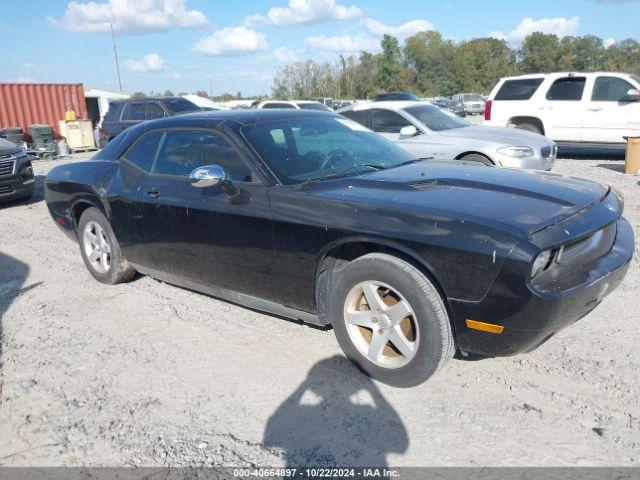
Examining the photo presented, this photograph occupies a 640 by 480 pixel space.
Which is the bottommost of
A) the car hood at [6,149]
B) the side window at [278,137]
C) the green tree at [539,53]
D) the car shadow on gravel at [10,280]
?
the car shadow on gravel at [10,280]

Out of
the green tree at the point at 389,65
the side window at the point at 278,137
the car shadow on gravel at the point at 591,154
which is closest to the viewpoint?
the side window at the point at 278,137

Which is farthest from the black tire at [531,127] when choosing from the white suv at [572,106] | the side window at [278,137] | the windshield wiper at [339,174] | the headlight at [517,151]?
the side window at [278,137]

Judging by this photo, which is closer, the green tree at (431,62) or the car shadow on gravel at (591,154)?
the car shadow on gravel at (591,154)

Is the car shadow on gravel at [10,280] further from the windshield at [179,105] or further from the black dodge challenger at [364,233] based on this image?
the windshield at [179,105]

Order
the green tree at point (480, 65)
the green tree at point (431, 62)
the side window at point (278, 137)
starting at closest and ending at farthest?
the side window at point (278, 137) → the green tree at point (431, 62) → the green tree at point (480, 65)

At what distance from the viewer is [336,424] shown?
2.86 m

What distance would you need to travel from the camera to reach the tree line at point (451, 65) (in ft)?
198

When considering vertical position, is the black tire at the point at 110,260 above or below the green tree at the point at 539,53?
below

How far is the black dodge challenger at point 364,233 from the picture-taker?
8.82 ft

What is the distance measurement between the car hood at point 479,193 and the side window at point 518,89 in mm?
9897

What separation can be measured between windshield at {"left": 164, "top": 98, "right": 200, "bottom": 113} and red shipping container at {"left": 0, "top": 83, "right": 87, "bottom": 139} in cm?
953

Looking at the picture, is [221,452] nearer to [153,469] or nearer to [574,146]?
[153,469]

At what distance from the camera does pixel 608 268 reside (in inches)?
116

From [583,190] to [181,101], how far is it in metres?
12.8
